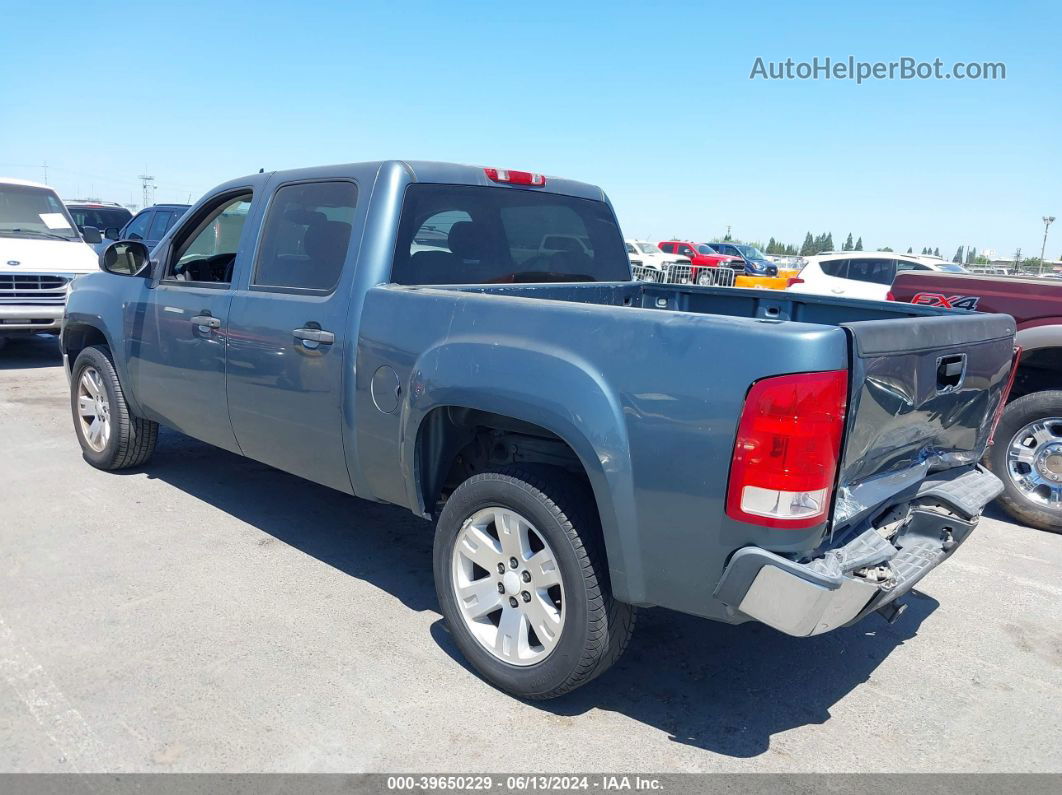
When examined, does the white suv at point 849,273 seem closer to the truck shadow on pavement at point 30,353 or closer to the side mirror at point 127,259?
the truck shadow on pavement at point 30,353

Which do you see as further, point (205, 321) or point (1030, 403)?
point (1030, 403)

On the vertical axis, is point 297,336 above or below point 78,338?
above

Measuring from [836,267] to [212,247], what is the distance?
12.1 meters

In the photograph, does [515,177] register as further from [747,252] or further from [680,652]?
[747,252]

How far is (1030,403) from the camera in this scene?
18.0ft

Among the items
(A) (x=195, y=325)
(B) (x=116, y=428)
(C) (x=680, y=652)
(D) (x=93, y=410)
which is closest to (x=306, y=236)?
(A) (x=195, y=325)

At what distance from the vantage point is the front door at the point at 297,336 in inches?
154

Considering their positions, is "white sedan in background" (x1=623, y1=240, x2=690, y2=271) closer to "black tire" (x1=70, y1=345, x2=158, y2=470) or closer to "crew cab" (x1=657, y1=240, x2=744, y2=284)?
"crew cab" (x1=657, y1=240, x2=744, y2=284)

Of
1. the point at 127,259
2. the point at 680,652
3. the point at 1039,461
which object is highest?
the point at 127,259

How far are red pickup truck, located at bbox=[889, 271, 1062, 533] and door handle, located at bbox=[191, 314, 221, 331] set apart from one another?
436 cm

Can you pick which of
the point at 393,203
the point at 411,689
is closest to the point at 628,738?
the point at 411,689

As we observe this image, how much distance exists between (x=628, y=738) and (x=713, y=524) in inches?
36.7

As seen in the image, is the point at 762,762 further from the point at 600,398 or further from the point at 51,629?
the point at 51,629

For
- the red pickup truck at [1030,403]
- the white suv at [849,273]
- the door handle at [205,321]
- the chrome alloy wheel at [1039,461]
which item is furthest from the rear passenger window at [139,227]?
the chrome alloy wheel at [1039,461]
